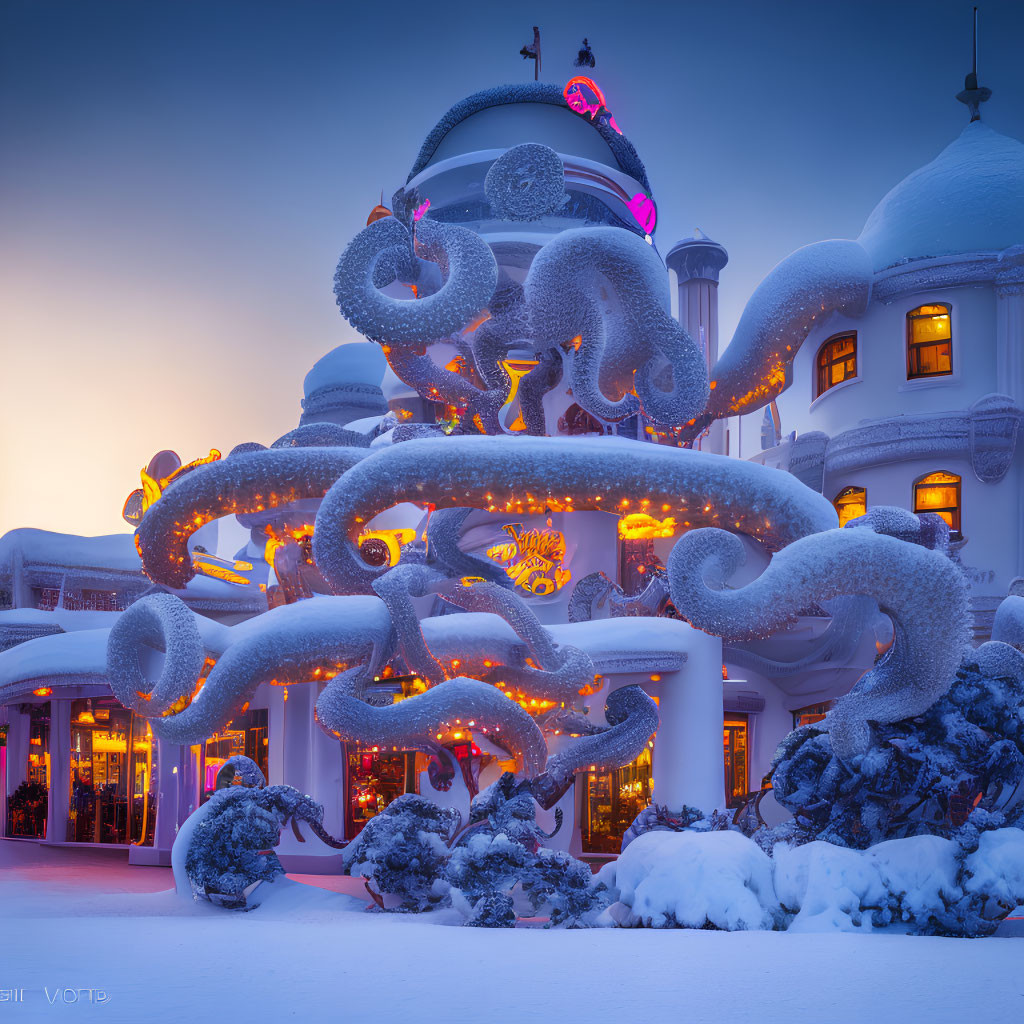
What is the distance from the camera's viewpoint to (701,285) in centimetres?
2123

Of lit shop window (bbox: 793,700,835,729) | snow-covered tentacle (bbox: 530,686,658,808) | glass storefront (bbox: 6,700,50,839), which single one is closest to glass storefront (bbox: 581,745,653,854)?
lit shop window (bbox: 793,700,835,729)

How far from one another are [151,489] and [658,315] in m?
8.75

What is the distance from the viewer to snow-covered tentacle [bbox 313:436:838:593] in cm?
1094

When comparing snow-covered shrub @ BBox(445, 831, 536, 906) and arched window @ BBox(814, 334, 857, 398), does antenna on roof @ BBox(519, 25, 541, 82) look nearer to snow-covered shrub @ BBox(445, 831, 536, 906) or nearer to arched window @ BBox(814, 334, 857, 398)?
arched window @ BBox(814, 334, 857, 398)

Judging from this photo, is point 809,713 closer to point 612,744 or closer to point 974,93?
point 612,744

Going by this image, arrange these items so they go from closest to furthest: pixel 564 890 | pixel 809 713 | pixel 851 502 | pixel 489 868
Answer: pixel 564 890 → pixel 489 868 → pixel 851 502 → pixel 809 713

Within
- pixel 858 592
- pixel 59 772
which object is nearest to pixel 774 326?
pixel 858 592

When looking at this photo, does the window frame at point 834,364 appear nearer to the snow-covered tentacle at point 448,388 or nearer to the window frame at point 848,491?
the window frame at point 848,491

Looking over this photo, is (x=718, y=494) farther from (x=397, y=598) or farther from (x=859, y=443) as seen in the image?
(x=859, y=443)

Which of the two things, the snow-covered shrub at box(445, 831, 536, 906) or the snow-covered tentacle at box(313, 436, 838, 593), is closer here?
the snow-covered shrub at box(445, 831, 536, 906)

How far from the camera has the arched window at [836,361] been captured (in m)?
19.1

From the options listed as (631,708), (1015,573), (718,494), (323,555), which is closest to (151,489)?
(323,555)

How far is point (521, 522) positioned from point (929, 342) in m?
7.52

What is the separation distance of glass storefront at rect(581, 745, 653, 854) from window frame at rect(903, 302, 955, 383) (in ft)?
25.7
